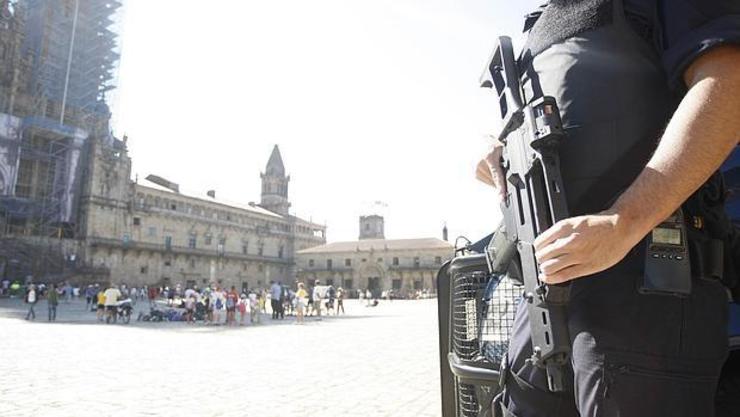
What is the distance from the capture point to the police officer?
109cm

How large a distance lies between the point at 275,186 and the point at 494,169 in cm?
8704

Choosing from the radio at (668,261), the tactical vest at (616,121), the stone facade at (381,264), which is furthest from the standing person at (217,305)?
the stone facade at (381,264)

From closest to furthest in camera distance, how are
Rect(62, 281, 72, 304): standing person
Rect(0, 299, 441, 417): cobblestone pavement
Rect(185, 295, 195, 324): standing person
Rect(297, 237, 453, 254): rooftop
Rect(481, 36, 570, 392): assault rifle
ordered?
Rect(481, 36, 570, 392): assault rifle → Rect(0, 299, 441, 417): cobblestone pavement → Rect(185, 295, 195, 324): standing person → Rect(62, 281, 72, 304): standing person → Rect(297, 237, 453, 254): rooftop

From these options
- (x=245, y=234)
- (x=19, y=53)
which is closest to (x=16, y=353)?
(x=19, y=53)

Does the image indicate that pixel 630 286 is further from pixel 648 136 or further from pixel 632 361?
pixel 648 136

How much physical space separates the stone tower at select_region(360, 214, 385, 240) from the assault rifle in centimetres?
8514

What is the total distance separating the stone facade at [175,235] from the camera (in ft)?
155

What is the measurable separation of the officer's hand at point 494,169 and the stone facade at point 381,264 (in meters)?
65.2

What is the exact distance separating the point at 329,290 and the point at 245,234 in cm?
4075

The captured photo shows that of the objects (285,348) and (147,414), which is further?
(285,348)

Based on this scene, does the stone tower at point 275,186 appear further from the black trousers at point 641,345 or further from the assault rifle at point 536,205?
the black trousers at point 641,345

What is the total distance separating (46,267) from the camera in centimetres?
3694

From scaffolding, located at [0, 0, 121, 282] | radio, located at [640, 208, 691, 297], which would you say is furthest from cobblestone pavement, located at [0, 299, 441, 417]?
scaffolding, located at [0, 0, 121, 282]

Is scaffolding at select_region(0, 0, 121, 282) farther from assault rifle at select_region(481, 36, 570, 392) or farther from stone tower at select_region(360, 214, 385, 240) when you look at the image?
stone tower at select_region(360, 214, 385, 240)
